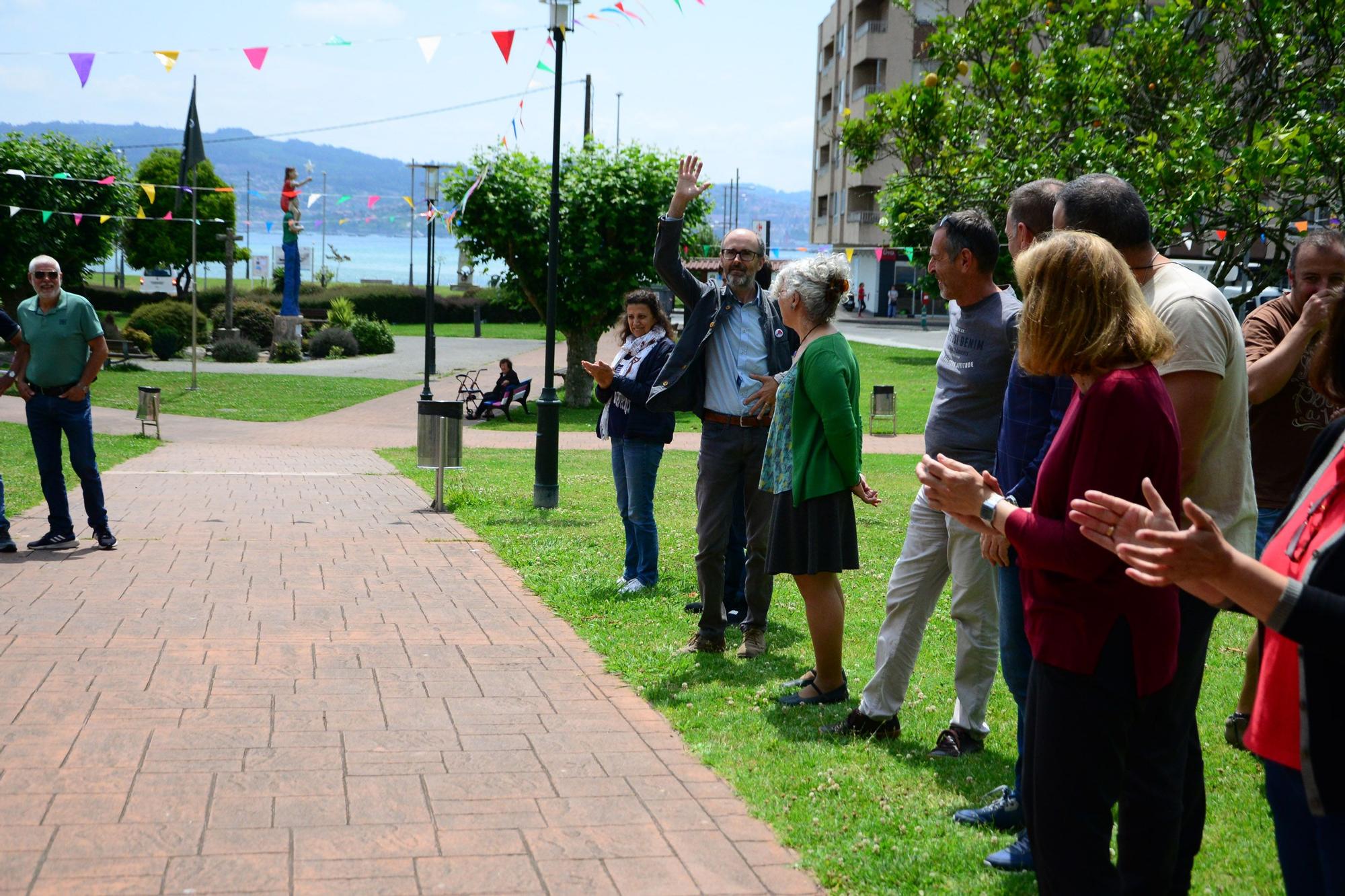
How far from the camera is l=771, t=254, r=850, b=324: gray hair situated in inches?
203

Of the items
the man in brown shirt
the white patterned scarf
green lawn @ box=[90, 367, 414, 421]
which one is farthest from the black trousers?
green lawn @ box=[90, 367, 414, 421]

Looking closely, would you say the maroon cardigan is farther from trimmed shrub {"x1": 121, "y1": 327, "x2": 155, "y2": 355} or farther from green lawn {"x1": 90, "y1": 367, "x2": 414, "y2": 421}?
trimmed shrub {"x1": 121, "y1": 327, "x2": 155, "y2": 355}

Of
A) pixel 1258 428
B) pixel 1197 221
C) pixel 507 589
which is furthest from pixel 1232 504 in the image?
pixel 1197 221

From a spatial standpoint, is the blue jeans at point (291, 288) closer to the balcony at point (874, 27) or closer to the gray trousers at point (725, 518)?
the balcony at point (874, 27)

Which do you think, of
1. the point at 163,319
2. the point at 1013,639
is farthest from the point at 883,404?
the point at 163,319

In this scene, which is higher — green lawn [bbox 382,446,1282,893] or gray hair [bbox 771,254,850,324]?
gray hair [bbox 771,254,850,324]

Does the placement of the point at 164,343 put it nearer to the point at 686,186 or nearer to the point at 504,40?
the point at 504,40

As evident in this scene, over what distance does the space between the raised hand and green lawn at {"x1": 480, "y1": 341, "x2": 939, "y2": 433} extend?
8227 millimetres

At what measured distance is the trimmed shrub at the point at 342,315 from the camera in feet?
145

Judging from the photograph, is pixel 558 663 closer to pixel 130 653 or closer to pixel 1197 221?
pixel 130 653

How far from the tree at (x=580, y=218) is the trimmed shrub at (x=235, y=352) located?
15169 mm

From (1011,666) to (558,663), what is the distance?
A: 281cm

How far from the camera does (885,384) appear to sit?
30406 mm

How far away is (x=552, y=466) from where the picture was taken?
11758 mm
